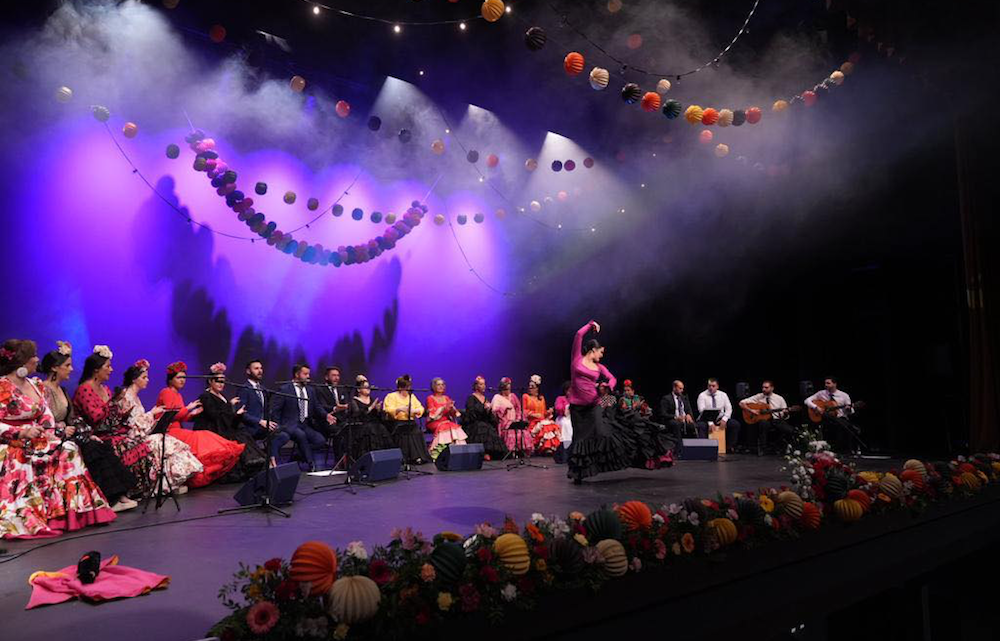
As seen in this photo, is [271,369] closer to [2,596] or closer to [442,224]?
[442,224]

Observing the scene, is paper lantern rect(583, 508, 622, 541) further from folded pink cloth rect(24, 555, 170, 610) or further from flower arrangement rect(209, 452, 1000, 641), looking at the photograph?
folded pink cloth rect(24, 555, 170, 610)

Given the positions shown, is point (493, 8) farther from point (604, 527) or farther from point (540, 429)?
point (540, 429)

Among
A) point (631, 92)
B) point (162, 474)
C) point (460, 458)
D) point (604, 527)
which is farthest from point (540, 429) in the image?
point (604, 527)

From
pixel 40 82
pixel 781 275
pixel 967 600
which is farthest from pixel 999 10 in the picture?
pixel 40 82

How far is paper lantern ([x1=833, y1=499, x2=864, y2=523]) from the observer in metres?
3.99

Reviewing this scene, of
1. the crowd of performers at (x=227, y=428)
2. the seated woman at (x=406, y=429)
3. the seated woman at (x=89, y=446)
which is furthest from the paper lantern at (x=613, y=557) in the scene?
the seated woman at (x=406, y=429)

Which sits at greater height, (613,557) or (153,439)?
(153,439)

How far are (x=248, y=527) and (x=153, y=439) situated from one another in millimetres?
2405

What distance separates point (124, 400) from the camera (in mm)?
6289

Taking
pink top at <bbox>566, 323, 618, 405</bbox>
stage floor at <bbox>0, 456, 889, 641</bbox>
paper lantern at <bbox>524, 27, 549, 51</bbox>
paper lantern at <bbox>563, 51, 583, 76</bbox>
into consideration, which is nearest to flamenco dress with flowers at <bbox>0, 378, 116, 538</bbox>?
stage floor at <bbox>0, 456, 889, 641</bbox>

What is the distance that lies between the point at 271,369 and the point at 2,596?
6621 mm

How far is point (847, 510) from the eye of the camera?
3.99 m

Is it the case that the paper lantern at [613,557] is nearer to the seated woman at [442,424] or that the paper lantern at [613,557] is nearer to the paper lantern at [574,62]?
the paper lantern at [574,62]

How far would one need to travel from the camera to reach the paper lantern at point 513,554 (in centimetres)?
250
